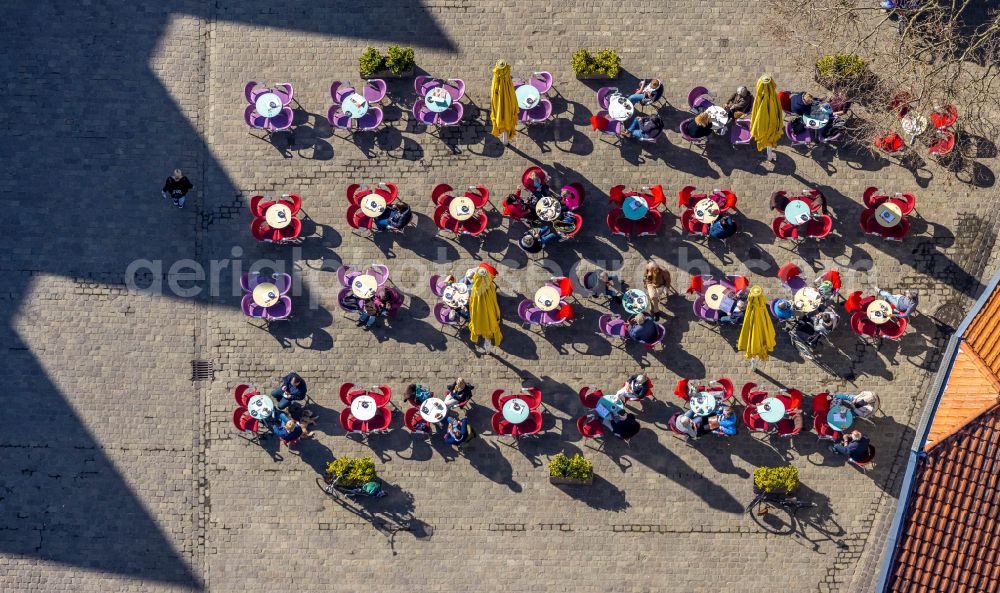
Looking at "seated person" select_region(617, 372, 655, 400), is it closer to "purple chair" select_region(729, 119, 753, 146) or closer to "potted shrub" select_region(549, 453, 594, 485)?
"potted shrub" select_region(549, 453, 594, 485)

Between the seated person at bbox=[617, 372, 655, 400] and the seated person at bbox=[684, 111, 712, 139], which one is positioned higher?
the seated person at bbox=[684, 111, 712, 139]

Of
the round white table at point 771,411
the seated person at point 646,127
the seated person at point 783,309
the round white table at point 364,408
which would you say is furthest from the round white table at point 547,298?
the round white table at point 771,411

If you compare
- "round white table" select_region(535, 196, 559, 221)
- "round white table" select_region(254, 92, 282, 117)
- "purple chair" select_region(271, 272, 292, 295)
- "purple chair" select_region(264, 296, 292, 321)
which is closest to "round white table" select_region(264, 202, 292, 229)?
"purple chair" select_region(271, 272, 292, 295)

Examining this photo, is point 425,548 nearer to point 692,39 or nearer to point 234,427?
point 234,427

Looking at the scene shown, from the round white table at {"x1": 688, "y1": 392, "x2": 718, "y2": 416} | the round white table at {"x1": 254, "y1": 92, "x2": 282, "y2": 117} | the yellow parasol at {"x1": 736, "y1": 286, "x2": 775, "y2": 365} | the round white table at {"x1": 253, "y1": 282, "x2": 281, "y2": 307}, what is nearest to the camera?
the yellow parasol at {"x1": 736, "y1": 286, "x2": 775, "y2": 365}

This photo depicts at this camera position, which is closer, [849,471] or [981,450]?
[981,450]

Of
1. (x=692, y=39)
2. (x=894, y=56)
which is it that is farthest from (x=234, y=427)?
(x=894, y=56)

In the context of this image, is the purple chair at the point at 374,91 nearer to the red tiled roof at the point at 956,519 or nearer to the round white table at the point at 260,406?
the round white table at the point at 260,406
